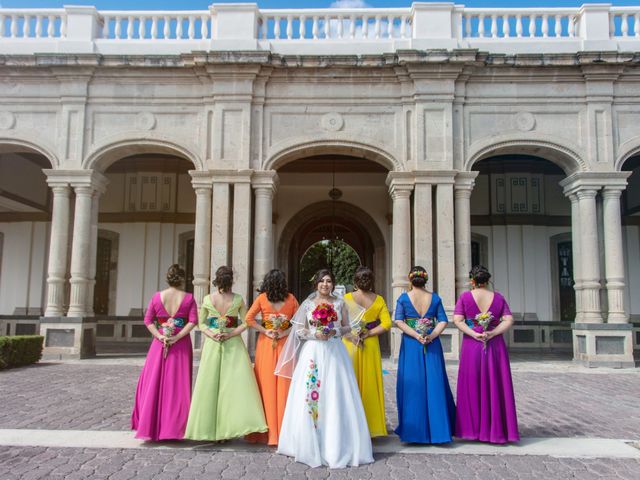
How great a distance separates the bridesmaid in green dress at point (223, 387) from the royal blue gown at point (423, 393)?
51.1 inches

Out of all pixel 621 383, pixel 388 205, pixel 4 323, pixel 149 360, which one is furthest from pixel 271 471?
pixel 4 323

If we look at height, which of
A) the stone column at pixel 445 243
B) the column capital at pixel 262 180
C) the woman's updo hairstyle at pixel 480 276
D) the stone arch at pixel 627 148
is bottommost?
the woman's updo hairstyle at pixel 480 276

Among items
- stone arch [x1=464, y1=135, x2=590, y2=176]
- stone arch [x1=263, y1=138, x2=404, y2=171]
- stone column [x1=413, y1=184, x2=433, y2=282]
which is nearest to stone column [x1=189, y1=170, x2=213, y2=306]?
stone arch [x1=263, y1=138, x2=404, y2=171]

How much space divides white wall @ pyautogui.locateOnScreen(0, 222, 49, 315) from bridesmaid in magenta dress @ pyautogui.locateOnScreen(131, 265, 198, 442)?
41.7 ft

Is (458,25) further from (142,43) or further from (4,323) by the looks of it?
(4,323)

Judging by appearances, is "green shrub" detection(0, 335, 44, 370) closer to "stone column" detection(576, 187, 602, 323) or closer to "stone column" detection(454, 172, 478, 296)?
"stone column" detection(454, 172, 478, 296)

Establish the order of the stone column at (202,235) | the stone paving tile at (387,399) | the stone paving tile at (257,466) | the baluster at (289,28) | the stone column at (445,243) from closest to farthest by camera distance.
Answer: the stone paving tile at (257,466) → the stone paving tile at (387,399) → the stone column at (445,243) → the stone column at (202,235) → the baluster at (289,28)

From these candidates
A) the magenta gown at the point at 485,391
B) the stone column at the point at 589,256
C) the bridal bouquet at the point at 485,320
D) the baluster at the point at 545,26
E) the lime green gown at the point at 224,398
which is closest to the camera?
the lime green gown at the point at 224,398

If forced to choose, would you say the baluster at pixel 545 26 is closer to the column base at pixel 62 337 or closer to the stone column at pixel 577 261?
the stone column at pixel 577 261

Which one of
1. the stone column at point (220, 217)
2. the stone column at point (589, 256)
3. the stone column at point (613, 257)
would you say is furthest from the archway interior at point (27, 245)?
the stone column at point (613, 257)

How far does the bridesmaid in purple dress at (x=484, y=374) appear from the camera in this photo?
4863 millimetres

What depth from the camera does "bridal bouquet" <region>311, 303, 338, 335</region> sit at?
4.55m

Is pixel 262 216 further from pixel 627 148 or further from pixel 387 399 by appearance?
pixel 627 148

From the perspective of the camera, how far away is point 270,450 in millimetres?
4758
